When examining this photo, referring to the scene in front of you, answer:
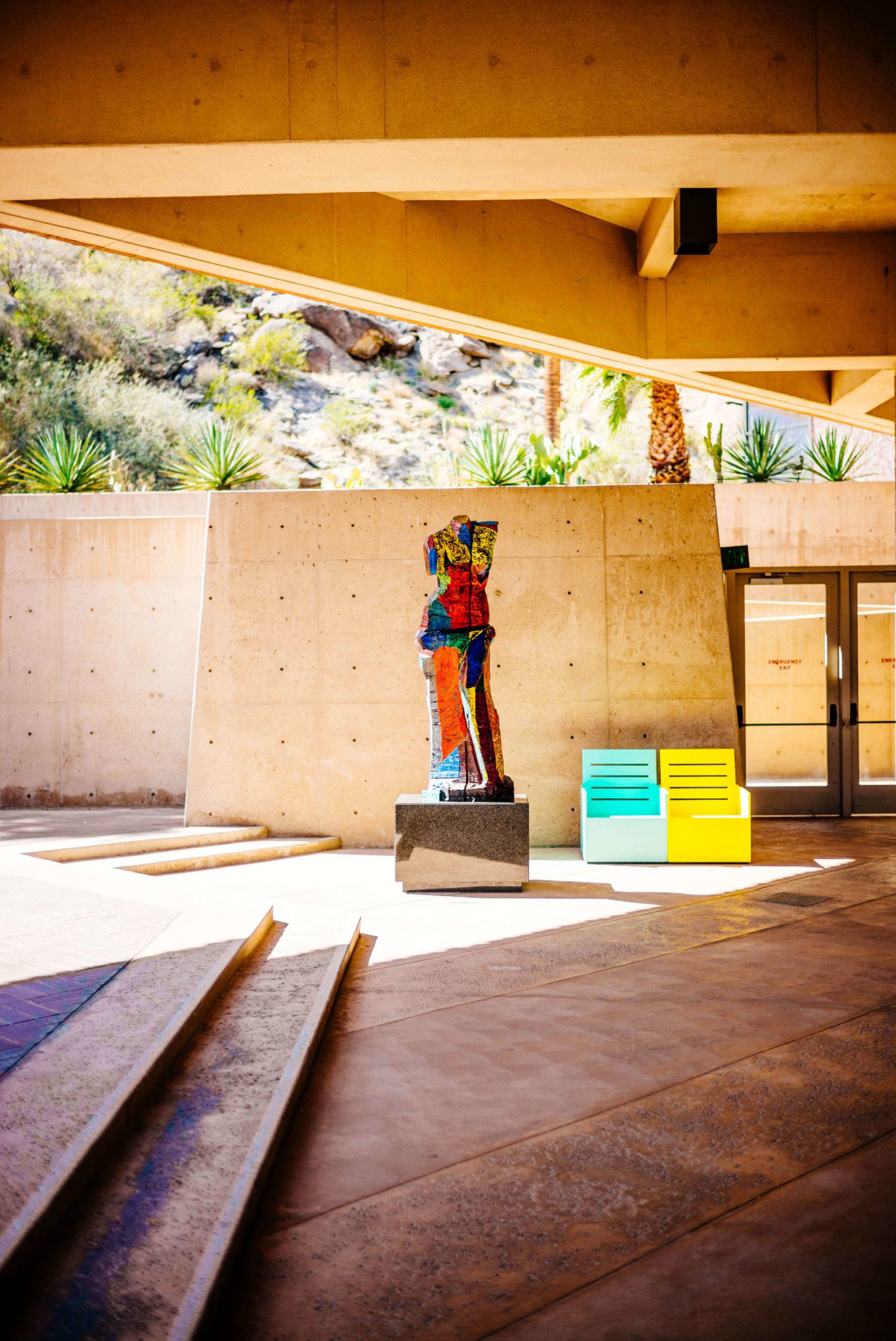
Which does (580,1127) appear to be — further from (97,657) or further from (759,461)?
(759,461)

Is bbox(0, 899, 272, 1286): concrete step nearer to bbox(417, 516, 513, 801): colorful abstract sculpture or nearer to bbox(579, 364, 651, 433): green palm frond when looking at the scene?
bbox(417, 516, 513, 801): colorful abstract sculpture

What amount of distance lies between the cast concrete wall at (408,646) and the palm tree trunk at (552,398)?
11470 millimetres

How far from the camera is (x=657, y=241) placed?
814 cm

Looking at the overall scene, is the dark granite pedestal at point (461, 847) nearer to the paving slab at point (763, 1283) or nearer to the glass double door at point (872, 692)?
the paving slab at point (763, 1283)

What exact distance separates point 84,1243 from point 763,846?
7.74m

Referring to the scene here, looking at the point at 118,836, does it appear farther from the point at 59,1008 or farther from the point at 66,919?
the point at 59,1008

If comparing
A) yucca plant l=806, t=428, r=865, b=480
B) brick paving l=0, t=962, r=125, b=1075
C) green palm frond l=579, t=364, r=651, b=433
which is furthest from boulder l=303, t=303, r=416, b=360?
brick paving l=0, t=962, r=125, b=1075

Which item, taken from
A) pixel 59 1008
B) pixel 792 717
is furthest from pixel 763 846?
pixel 59 1008

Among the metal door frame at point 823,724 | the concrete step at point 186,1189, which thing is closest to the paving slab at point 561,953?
the concrete step at point 186,1189

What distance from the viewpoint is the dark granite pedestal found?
24.1 ft

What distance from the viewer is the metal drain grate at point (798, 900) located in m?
6.85

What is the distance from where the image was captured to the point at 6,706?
1107 cm

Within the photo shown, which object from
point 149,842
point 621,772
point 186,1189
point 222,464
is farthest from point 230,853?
point 222,464

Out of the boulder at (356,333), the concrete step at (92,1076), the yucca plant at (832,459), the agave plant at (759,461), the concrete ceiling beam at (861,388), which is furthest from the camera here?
the boulder at (356,333)
